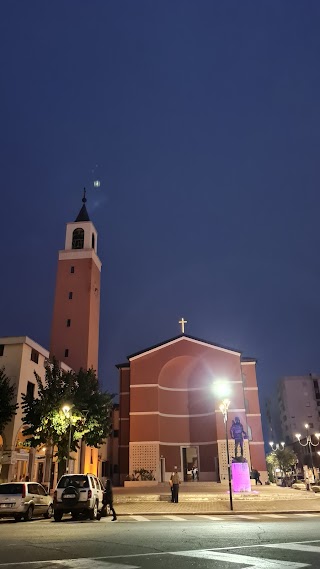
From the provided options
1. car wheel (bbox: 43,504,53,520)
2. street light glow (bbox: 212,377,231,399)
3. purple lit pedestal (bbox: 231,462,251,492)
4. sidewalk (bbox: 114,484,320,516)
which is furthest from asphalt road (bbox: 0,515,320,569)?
street light glow (bbox: 212,377,231,399)

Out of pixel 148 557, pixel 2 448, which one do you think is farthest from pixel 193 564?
pixel 2 448

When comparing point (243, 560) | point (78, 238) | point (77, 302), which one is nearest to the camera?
point (243, 560)

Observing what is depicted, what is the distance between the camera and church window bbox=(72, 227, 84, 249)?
5522 cm

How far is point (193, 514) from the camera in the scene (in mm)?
18312

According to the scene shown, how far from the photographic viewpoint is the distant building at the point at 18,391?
2783cm

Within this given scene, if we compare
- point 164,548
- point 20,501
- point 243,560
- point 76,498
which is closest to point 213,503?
point 76,498

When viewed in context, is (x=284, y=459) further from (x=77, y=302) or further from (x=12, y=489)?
(x=12, y=489)

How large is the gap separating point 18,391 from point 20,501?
1358cm

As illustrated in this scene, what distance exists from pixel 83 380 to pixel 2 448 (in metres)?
7.05

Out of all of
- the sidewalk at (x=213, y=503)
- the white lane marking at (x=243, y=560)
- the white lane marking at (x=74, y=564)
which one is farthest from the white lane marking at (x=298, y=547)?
the sidewalk at (x=213, y=503)

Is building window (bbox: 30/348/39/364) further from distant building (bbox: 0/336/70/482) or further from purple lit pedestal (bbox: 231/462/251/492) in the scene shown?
purple lit pedestal (bbox: 231/462/251/492)

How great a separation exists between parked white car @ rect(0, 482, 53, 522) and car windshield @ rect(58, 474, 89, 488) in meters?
1.36

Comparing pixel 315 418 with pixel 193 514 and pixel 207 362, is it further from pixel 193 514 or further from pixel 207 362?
pixel 193 514

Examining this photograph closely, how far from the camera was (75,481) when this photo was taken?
16.5 metres
